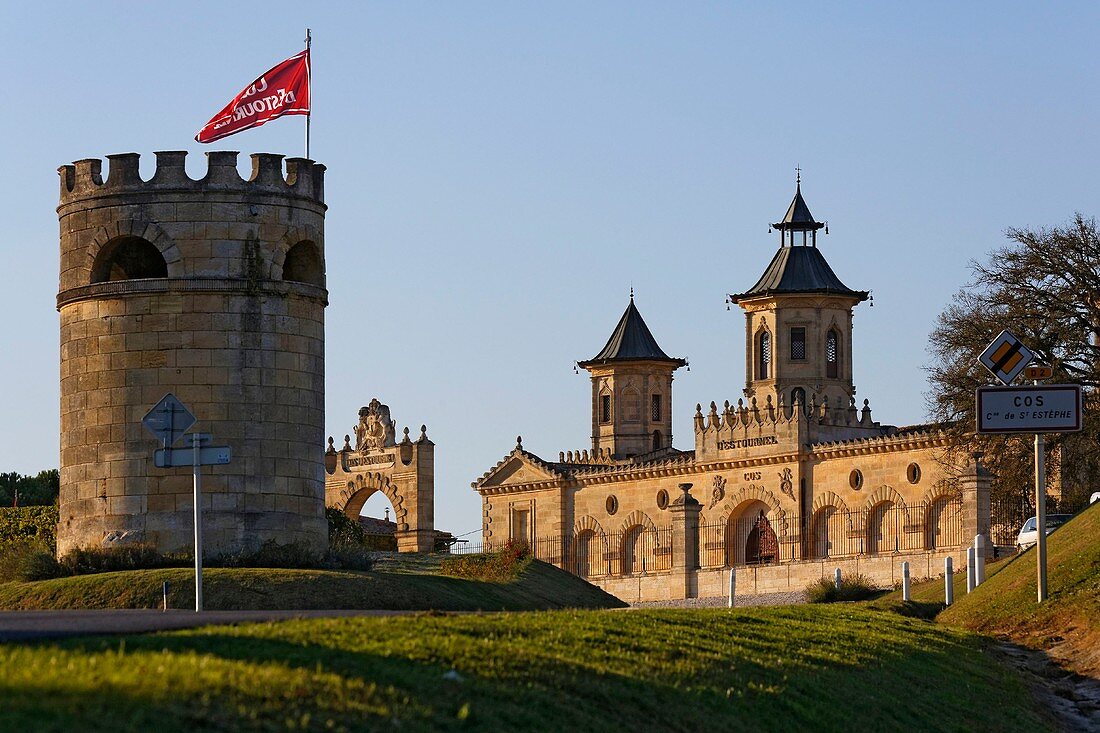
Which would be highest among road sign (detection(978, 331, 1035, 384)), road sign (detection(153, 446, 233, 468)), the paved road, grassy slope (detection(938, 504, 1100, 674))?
road sign (detection(978, 331, 1035, 384))

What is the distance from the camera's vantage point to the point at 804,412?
78625 mm

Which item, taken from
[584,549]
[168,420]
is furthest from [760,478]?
[168,420]

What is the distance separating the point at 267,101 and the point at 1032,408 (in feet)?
46.6

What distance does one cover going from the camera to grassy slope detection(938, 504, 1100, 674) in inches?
1022

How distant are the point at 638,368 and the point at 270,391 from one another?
226 feet

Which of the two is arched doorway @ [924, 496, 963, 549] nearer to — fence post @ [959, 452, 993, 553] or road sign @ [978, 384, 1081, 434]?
fence post @ [959, 452, 993, 553]

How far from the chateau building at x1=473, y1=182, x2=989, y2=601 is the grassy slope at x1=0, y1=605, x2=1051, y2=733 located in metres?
37.6

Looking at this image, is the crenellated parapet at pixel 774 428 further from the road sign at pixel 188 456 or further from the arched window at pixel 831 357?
the road sign at pixel 188 456

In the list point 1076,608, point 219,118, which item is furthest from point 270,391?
point 1076,608

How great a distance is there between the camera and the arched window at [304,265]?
33094 millimetres

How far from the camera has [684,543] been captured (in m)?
59.0

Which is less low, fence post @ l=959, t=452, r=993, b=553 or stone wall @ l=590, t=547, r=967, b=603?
fence post @ l=959, t=452, r=993, b=553

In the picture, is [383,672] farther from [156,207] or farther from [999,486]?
[999,486]

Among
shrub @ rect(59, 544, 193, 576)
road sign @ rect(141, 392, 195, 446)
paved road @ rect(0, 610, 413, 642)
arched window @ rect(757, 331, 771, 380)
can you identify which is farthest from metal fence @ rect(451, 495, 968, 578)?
paved road @ rect(0, 610, 413, 642)
